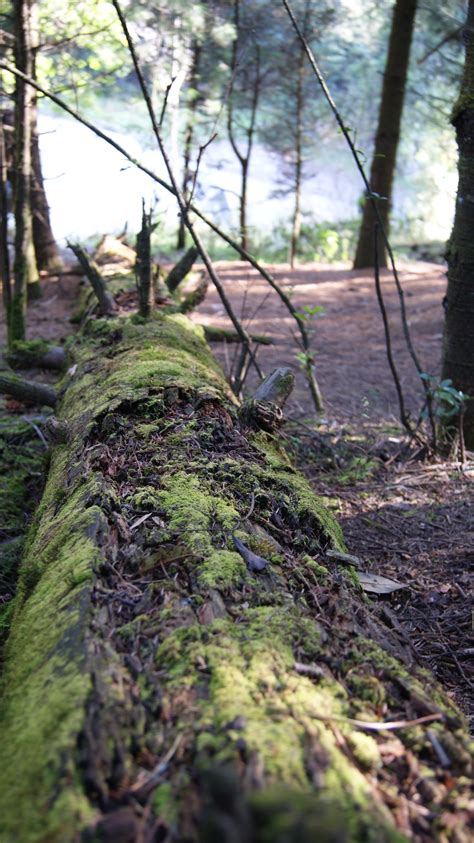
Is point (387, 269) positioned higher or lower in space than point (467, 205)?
lower

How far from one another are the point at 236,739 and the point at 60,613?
69cm

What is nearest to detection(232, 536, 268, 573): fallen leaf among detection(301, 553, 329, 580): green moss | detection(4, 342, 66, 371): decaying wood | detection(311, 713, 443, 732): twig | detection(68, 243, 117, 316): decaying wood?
detection(301, 553, 329, 580): green moss

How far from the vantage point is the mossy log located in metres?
1.19

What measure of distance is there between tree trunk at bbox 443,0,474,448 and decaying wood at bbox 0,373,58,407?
2.87 m

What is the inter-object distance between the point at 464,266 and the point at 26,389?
319cm

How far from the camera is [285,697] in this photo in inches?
58.9

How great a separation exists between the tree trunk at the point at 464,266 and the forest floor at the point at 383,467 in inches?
26.0

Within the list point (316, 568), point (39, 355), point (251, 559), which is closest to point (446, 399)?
point (316, 568)

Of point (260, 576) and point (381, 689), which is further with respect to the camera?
point (260, 576)

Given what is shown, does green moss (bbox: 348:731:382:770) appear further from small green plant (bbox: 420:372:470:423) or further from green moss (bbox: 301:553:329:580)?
small green plant (bbox: 420:372:470:423)

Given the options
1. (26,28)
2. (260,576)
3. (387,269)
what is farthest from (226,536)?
(387,269)

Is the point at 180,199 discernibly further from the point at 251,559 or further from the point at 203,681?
the point at 203,681

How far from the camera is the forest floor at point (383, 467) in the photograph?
2.89 m

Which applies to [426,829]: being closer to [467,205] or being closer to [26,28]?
[467,205]
